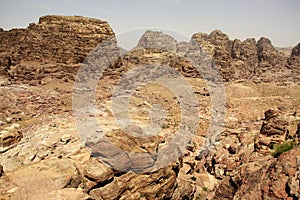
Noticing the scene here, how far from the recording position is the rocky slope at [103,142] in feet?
23.0

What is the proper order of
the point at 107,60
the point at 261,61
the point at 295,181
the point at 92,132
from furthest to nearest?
the point at 261,61 < the point at 107,60 < the point at 92,132 < the point at 295,181

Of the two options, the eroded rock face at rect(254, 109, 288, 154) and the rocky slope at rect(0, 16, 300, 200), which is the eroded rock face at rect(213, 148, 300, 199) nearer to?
the rocky slope at rect(0, 16, 300, 200)

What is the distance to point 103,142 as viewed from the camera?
8.74 metres

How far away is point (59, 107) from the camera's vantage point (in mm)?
21141

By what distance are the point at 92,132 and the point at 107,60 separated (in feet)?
98.6

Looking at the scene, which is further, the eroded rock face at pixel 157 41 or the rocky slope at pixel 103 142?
the eroded rock face at pixel 157 41

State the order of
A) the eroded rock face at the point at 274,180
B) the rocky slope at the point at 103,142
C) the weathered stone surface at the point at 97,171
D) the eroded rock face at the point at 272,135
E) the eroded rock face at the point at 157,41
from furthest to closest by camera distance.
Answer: the eroded rock face at the point at 157,41 → the eroded rock face at the point at 272,135 → the weathered stone surface at the point at 97,171 → the rocky slope at the point at 103,142 → the eroded rock face at the point at 274,180

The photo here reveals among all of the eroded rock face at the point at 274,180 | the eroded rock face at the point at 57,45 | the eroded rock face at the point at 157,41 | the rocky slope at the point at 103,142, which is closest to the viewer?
the eroded rock face at the point at 274,180

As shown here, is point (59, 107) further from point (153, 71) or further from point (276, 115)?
point (153, 71)

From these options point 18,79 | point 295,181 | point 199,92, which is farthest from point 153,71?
point 295,181

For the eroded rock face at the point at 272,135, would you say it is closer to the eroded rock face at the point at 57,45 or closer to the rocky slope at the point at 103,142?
the rocky slope at the point at 103,142

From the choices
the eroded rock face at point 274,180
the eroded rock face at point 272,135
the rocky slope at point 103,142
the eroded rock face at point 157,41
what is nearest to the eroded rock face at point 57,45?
the rocky slope at point 103,142

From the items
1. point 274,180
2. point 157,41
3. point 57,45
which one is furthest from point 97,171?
point 157,41

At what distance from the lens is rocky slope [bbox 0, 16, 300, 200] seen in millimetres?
7016
